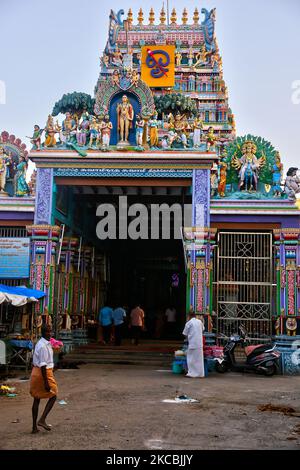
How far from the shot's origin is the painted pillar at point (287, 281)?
14711 mm

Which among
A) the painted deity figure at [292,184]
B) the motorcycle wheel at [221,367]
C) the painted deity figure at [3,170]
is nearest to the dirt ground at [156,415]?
the motorcycle wheel at [221,367]

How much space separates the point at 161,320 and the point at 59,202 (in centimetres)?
754

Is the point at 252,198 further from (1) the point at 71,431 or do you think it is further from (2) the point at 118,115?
(1) the point at 71,431

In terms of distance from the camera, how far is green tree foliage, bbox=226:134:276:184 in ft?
52.3

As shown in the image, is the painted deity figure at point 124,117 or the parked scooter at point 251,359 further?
the painted deity figure at point 124,117

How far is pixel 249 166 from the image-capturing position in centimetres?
1582

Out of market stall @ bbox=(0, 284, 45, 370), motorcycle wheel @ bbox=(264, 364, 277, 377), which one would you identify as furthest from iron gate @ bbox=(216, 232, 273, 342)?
market stall @ bbox=(0, 284, 45, 370)

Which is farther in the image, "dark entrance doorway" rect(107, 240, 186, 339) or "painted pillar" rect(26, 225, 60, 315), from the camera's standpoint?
"dark entrance doorway" rect(107, 240, 186, 339)

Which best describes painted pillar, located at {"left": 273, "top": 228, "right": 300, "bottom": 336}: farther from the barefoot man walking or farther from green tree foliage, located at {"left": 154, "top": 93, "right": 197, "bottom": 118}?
green tree foliage, located at {"left": 154, "top": 93, "right": 197, "bottom": 118}

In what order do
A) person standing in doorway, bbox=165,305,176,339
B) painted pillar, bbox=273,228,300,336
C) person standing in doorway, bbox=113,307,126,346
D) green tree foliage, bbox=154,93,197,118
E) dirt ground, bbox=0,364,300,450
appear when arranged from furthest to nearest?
green tree foliage, bbox=154,93,197,118
person standing in doorway, bbox=165,305,176,339
person standing in doorway, bbox=113,307,126,346
painted pillar, bbox=273,228,300,336
dirt ground, bbox=0,364,300,450

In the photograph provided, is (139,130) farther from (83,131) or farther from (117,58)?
(117,58)

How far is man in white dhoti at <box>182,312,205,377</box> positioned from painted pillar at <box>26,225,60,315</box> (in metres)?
3.92

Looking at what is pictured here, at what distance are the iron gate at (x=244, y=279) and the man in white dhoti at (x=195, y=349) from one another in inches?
63.6

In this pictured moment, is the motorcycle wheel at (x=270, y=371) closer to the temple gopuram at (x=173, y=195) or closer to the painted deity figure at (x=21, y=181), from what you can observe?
the temple gopuram at (x=173, y=195)
